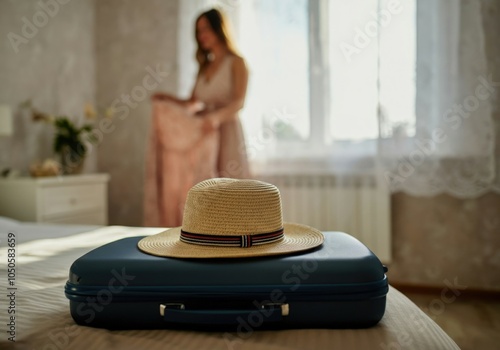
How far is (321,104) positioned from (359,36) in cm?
46

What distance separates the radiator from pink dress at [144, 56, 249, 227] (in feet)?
1.22

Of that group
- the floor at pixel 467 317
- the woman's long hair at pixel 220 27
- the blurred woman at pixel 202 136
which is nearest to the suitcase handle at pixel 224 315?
the floor at pixel 467 317

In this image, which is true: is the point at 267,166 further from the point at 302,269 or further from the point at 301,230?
the point at 302,269

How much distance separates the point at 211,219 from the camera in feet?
2.68

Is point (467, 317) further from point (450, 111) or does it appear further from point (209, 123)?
point (209, 123)

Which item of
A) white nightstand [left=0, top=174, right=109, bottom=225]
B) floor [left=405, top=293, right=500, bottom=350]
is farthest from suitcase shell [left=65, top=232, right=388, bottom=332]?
white nightstand [left=0, top=174, right=109, bottom=225]

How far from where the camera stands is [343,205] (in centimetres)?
274

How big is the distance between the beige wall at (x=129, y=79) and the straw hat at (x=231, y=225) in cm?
254

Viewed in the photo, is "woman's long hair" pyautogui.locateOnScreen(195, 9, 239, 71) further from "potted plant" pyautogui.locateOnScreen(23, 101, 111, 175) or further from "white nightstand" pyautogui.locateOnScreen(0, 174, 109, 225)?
"white nightstand" pyautogui.locateOnScreen(0, 174, 109, 225)

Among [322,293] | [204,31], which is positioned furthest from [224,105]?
[322,293]

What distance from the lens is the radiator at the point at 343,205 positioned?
265cm

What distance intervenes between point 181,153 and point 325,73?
101cm

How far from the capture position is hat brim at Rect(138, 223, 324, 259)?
747 mm

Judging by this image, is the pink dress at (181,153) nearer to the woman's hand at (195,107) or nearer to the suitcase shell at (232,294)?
the woman's hand at (195,107)
